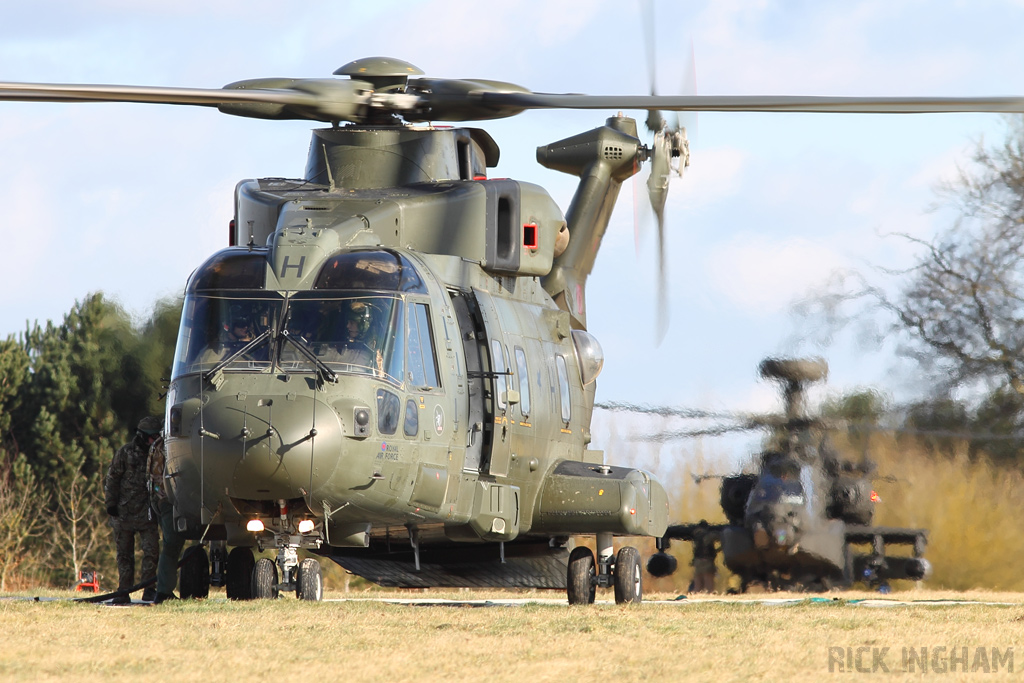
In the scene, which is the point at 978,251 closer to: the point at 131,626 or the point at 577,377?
the point at 577,377

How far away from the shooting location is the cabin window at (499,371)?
1297 centimetres

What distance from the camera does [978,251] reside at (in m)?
22.3

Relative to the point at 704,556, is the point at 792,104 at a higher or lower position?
higher

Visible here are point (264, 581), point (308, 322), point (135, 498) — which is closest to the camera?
point (308, 322)

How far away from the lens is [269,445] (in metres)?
10.6

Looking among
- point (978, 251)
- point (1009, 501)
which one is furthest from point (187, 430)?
point (978, 251)

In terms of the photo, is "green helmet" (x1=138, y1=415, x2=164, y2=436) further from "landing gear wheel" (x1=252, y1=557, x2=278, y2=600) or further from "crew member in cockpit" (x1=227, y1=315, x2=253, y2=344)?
"crew member in cockpit" (x1=227, y1=315, x2=253, y2=344)

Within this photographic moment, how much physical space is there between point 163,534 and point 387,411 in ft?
12.3

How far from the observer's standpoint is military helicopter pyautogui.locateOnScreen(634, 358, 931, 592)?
20141 mm

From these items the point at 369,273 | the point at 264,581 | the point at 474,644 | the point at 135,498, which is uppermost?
the point at 369,273

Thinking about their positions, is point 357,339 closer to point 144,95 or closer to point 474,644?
point 144,95

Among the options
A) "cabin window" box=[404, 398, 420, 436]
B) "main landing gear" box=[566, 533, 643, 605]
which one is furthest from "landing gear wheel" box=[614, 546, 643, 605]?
"cabin window" box=[404, 398, 420, 436]

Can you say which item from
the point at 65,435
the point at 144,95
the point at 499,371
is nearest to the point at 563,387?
the point at 499,371

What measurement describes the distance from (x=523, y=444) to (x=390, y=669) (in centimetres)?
588
